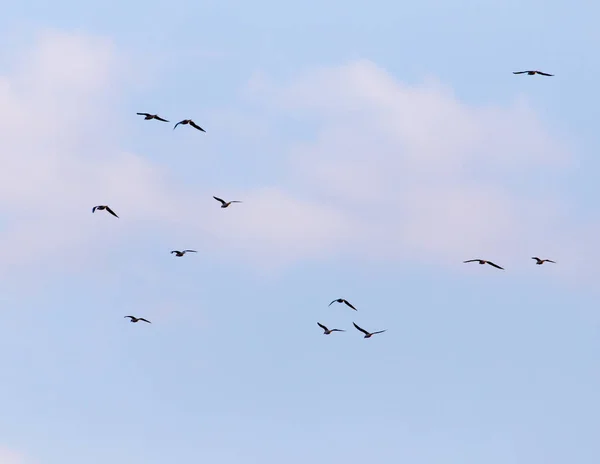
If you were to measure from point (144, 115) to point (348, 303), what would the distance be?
35.7 m

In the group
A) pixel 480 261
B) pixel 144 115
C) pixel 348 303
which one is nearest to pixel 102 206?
pixel 144 115

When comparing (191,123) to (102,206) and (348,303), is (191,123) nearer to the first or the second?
(102,206)

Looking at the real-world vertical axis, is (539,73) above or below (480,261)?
above

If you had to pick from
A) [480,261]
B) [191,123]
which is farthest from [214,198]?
[480,261]

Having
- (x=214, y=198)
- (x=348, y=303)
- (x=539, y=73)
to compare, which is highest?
(x=539, y=73)

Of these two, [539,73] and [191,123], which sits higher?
[539,73]

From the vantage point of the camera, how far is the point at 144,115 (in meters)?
182

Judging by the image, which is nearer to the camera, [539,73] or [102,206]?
[102,206]

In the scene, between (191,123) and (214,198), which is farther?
(214,198)

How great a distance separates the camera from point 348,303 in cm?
18975

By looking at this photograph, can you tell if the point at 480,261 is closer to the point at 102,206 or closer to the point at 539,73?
the point at 539,73

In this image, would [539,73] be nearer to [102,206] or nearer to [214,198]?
[214,198]

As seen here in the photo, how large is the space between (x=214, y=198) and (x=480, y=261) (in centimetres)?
3704

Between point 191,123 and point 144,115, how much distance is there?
588cm
